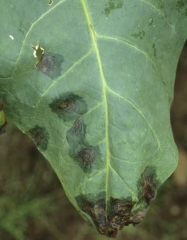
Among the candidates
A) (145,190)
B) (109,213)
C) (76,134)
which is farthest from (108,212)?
(76,134)

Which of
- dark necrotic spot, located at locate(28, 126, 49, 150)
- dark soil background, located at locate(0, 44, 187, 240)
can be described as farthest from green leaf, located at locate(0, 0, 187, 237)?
dark soil background, located at locate(0, 44, 187, 240)

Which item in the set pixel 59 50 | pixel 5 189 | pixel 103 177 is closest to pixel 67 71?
pixel 59 50

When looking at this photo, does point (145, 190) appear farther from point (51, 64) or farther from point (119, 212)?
point (51, 64)

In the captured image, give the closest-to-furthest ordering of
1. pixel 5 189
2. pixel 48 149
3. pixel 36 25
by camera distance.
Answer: pixel 36 25
pixel 48 149
pixel 5 189

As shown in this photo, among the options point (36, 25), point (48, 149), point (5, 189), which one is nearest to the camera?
point (36, 25)

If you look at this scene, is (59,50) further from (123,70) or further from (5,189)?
(5,189)

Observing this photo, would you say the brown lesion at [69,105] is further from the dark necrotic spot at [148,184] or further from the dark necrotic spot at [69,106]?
the dark necrotic spot at [148,184]
